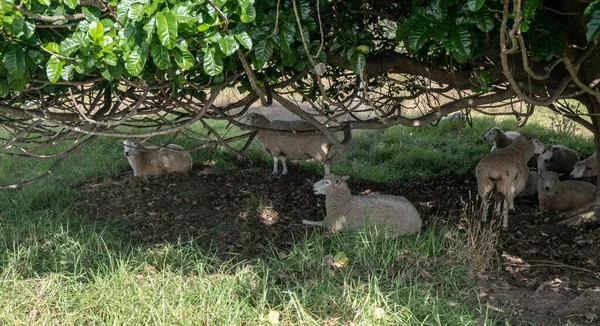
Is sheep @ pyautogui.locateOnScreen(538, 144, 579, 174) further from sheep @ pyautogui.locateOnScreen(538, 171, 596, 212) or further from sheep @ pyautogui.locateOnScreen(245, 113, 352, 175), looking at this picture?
sheep @ pyautogui.locateOnScreen(245, 113, 352, 175)

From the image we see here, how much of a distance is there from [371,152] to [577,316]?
6.08 meters

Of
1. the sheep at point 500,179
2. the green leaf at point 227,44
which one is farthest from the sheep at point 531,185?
the green leaf at point 227,44

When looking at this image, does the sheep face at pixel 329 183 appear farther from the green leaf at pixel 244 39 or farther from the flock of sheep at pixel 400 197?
the green leaf at pixel 244 39

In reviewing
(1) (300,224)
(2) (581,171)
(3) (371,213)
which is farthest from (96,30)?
(2) (581,171)

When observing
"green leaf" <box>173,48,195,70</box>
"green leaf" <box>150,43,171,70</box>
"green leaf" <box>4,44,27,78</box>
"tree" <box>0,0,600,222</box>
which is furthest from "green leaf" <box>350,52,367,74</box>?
"green leaf" <box>4,44,27,78</box>

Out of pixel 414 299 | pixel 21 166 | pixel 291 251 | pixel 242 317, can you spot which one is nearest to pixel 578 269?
pixel 414 299

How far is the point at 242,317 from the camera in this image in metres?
4.53

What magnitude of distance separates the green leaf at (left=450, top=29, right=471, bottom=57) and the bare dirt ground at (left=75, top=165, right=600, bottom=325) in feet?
6.20

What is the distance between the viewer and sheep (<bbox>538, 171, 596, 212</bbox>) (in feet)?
23.9

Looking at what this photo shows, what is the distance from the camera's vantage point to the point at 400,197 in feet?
20.9

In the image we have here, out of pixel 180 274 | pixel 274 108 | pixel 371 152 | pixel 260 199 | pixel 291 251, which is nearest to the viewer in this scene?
pixel 180 274

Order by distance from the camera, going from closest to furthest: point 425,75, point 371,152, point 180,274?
1. point 180,274
2. point 425,75
3. point 371,152

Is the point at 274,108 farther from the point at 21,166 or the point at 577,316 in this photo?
the point at 577,316

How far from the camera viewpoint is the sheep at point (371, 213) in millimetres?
6105
